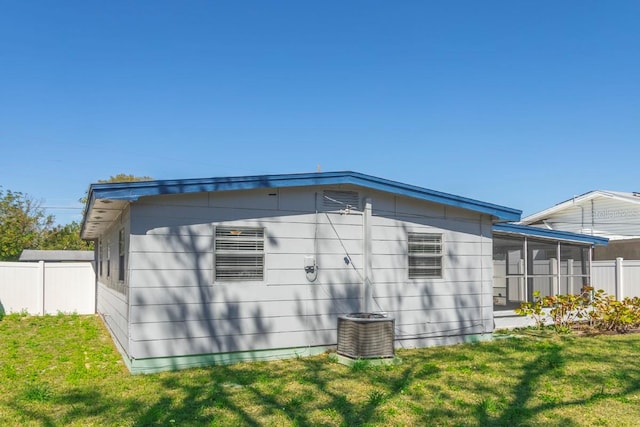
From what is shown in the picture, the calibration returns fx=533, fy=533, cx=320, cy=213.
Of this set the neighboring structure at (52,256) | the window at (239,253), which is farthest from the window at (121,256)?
the neighboring structure at (52,256)

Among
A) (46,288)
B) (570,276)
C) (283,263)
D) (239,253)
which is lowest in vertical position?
(46,288)

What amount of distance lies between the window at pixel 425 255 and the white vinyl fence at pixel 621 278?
8.16 metres

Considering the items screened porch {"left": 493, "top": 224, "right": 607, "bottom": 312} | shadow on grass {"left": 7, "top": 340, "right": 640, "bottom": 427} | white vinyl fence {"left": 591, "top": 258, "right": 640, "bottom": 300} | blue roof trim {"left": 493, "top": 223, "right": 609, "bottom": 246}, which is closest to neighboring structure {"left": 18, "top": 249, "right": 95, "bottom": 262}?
screened porch {"left": 493, "top": 224, "right": 607, "bottom": 312}

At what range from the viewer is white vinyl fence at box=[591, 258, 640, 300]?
15.6 metres

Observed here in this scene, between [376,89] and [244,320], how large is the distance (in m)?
13.6

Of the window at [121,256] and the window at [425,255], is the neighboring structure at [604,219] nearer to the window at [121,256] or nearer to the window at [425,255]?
the window at [425,255]

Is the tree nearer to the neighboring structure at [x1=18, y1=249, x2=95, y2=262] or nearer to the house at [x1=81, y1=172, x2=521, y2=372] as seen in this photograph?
the neighboring structure at [x1=18, y1=249, x2=95, y2=262]

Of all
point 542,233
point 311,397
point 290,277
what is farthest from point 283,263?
point 542,233

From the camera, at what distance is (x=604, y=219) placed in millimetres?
20594

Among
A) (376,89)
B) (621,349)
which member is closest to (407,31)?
(376,89)

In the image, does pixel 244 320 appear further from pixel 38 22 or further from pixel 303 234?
pixel 38 22

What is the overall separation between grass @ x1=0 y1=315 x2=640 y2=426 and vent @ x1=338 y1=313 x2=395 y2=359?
0.28m

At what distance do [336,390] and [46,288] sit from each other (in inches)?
526

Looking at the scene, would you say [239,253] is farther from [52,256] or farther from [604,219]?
[52,256]
